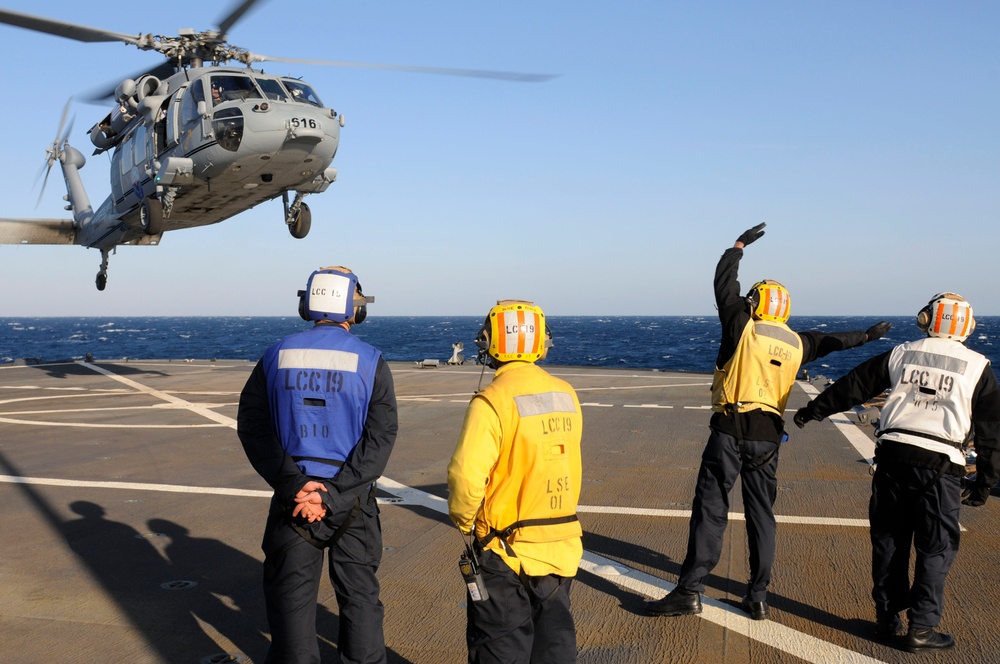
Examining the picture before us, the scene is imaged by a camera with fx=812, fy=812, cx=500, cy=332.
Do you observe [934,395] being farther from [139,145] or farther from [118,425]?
[139,145]

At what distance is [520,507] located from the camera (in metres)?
3.54

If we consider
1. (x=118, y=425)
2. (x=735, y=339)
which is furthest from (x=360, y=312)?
(x=118, y=425)

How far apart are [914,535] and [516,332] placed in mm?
3131

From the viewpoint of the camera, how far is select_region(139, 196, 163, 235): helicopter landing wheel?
16.9 meters

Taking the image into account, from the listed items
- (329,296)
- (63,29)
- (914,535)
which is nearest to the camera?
(329,296)

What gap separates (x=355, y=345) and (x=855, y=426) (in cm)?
1106

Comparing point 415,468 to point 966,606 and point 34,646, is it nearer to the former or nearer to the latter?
point 34,646

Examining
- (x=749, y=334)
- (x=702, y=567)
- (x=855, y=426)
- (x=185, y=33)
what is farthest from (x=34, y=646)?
(x=185, y=33)

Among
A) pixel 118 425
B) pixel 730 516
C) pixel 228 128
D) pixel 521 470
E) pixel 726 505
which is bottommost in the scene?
pixel 118 425

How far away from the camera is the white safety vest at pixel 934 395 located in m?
4.80

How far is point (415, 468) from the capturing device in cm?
977

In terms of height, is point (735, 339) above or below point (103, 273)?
below

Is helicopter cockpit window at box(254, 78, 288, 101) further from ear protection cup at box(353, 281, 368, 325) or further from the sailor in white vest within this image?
the sailor in white vest

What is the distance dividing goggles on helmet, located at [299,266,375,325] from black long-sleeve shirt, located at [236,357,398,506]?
340 millimetres
